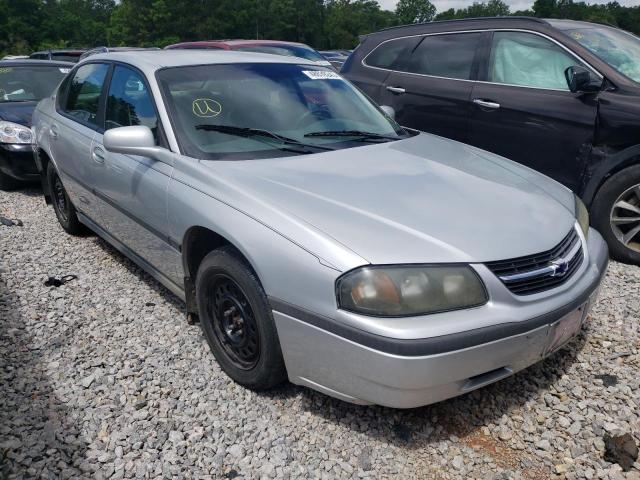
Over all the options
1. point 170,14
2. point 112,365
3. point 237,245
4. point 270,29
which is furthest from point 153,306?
point 270,29

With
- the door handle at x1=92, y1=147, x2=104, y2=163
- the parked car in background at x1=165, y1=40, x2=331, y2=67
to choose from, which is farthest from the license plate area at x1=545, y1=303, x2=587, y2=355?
the parked car in background at x1=165, y1=40, x2=331, y2=67

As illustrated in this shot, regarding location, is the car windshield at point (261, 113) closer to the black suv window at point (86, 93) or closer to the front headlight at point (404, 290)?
the black suv window at point (86, 93)

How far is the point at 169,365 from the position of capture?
296 cm

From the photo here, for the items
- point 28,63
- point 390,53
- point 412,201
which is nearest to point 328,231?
point 412,201

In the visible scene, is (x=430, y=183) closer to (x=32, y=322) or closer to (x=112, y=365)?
(x=112, y=365)

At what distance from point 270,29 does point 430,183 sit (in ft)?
236

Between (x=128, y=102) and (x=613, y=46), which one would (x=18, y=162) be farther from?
(x=613, y=46)

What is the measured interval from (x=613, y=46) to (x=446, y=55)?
1.39m

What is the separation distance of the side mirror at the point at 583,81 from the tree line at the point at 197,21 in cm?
4276

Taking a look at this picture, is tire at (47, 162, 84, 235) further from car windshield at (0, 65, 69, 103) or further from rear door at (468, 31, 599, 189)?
rear door at (468, 31, 599, 189)

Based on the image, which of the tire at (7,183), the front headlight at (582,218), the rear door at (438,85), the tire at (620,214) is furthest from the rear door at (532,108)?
the tire at (7,183)

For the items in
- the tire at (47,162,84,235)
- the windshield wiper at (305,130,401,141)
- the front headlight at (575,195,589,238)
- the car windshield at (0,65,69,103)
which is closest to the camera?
the front headlight at (575,195,589,238)

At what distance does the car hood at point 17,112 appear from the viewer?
619 centimetres

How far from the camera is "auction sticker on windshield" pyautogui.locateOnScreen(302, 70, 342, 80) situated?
144 inches
